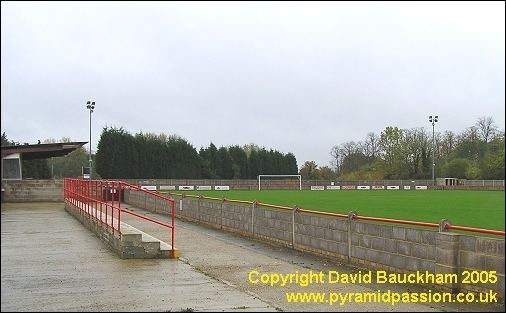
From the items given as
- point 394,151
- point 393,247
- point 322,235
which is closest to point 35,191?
point 394,151

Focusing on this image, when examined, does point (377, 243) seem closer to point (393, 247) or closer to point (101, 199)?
point (393, 247)

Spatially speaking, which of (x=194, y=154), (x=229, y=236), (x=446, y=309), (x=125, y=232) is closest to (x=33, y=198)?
(x=229, y=236)

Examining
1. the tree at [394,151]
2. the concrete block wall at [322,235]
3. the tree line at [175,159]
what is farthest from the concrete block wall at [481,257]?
the tree line at [175,159]

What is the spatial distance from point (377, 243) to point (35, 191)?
31.6m

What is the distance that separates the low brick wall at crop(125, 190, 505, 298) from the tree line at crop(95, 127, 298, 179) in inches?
2125

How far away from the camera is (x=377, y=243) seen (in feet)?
34.1

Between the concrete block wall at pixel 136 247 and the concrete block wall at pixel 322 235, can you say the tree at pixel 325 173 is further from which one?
the concrete block wall at pixel 136 247

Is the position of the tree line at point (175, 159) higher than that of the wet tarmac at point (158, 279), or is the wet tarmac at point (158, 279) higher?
the tree line at point (175, 159)

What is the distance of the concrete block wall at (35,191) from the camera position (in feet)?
121

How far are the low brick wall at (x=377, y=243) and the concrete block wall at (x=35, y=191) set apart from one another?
73.8 feet

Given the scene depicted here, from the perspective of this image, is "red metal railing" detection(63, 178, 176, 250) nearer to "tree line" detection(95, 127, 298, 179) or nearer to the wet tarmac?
the wet tarmac

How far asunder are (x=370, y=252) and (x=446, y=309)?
11.1ft

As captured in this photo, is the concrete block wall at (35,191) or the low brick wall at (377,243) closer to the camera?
the low brick wall at (377,243)

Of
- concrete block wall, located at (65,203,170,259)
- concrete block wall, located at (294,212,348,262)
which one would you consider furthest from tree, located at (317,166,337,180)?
concrete block wall, located at (65,203,170,259)
